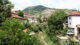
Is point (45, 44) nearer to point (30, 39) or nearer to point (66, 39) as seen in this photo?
point (66, 39)

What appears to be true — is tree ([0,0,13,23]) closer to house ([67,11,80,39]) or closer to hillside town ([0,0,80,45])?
hillside town ([0,0,80,45])

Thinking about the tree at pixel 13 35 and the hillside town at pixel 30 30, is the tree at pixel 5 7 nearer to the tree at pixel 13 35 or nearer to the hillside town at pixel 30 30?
the hillside town at pixel 30 30

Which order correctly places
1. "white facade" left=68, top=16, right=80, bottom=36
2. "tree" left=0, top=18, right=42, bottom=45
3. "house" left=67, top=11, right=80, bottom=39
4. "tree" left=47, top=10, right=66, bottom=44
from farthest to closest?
1. "tree" left=47, top=10, right=66, bottom=44
2. "white facade" left=68, top=16, right=80, bottom=36
3. "house" left=67, top=11, right=80, bottom=39
4. "tree" left=0, top=18, right=42, bottom=45

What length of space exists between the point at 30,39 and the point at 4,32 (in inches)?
85.1

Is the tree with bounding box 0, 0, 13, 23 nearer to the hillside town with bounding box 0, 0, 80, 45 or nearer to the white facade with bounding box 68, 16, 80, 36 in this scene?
the hillside town with bounding box 0, 0, 80, 45

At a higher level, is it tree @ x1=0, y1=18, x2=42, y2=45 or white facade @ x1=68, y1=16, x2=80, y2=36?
tree @ x1=0, y1=18, x2=42, y2=45

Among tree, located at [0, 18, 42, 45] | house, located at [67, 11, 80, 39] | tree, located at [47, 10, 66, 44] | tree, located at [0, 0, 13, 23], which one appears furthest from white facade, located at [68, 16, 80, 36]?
tree, located at [0, 18, 42, 45]

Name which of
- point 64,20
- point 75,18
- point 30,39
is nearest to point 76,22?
point 75,18

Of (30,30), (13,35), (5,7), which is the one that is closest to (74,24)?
(5,7)

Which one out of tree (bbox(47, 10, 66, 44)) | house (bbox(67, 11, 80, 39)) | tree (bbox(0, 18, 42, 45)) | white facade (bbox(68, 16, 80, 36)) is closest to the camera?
tree (bbox(0, 18, 42, 45))

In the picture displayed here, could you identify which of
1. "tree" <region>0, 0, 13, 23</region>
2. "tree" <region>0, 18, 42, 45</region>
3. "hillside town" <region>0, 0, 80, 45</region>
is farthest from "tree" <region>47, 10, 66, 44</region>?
"tree" <region>0, 18, 42, 45</region>

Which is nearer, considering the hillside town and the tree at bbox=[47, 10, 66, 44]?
the hillside town

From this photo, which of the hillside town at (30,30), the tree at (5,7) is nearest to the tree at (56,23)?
the hillside town at (30,30)

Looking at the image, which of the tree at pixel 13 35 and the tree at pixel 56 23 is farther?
the tree at pixel 56 23
